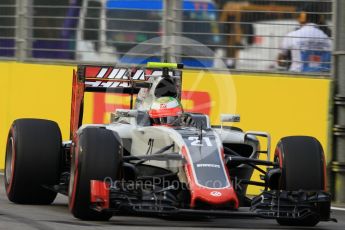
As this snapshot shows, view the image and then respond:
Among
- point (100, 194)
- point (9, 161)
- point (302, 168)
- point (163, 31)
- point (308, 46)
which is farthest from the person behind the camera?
point (163, 31)

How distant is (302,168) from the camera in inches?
345

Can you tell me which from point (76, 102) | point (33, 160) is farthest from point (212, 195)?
point (76, 102)

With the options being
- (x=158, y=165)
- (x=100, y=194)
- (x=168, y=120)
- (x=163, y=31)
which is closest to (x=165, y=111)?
(x=168, y=120)

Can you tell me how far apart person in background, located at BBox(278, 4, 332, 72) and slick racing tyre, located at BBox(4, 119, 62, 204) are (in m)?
3.66

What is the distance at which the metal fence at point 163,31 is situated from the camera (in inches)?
483

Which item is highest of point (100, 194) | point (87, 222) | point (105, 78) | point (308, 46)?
point (308, 46)

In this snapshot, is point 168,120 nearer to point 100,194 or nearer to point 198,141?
point 198,141

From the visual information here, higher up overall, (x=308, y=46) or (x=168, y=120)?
(x=308, y=46)

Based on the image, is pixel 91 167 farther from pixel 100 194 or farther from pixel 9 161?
Answer: pixel 9 161

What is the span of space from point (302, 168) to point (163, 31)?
477 centimetres

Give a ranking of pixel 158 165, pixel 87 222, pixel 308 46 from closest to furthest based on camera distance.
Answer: pixel 87 222
pixel 158 165
pixel 308 46

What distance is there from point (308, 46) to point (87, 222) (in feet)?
15.8

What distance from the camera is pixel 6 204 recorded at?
32.9ft

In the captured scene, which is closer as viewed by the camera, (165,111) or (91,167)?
(91,167)
